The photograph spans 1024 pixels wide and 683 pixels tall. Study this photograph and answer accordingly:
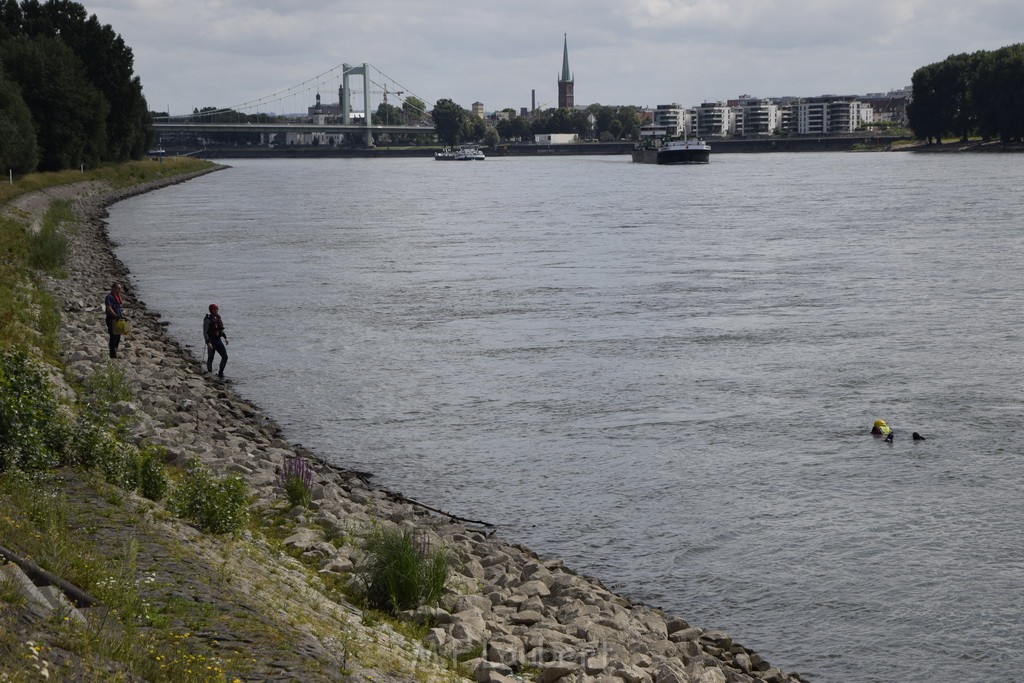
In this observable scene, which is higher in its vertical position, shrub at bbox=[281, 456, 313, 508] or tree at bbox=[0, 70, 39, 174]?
tree at bbox=[0, 70, 39, 174]

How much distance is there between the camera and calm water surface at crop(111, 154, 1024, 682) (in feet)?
43.9

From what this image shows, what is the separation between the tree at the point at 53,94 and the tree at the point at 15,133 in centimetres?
652

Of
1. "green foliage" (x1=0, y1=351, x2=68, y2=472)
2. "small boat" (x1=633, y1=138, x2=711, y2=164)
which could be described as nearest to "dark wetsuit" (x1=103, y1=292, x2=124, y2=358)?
"green foliage" (x1=0, y1=351, x2=68, y2=472)

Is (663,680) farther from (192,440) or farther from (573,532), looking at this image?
(192,440)

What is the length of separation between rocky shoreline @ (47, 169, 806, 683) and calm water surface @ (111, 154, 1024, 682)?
78 centimetres

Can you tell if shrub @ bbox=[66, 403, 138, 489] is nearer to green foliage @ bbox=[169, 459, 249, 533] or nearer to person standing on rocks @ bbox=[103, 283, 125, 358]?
green foliage @ bbox=[169, 459, 249, 533]

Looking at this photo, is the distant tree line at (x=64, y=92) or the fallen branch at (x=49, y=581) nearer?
the fallen branch at (x=49, y=581)

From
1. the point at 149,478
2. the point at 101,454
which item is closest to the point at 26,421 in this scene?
the point at 101,454

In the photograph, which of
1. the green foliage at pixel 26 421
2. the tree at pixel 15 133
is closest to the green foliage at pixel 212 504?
the green foliage at pixel 26 421

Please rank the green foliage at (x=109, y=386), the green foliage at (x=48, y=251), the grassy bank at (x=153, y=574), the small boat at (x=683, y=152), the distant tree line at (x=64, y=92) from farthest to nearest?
the small boat at (x=683, y=152), the distant tree line at (x=64, y=92), the green foliage at (x=48, y=251), the green foliage at (x=109, y=386), the grassy bank at (x=153, y=574)

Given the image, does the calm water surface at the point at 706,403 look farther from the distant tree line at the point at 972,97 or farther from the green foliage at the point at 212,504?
the distant tree line at the point at 972,97

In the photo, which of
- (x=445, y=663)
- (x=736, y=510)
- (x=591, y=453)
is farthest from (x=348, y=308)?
(x=445, y=663)

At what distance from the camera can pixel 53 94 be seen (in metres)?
72.4

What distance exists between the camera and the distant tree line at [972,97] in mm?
146250
